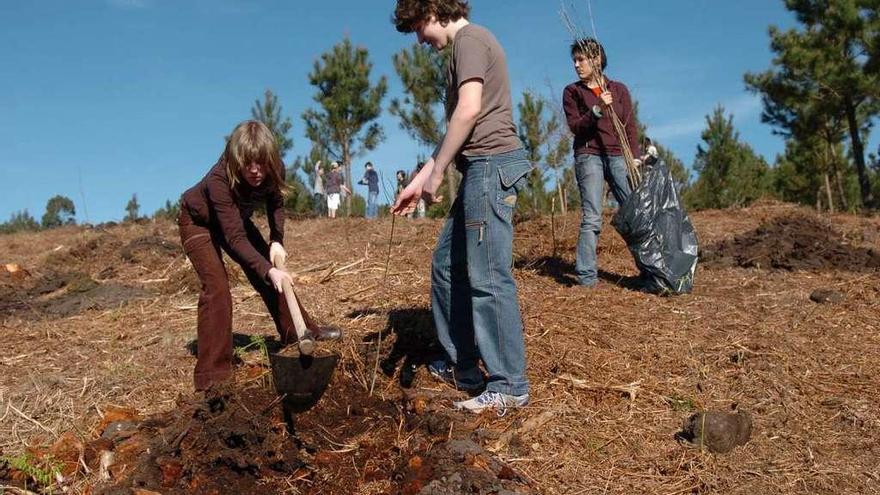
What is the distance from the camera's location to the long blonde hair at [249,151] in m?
3.57

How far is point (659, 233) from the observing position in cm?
525

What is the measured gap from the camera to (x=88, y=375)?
4457mm

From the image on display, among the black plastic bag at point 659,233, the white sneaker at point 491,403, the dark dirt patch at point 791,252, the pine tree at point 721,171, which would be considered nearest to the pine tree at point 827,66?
the pine tree at point 721,171

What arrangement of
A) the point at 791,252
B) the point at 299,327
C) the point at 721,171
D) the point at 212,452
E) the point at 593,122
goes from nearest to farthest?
the point at 212,452 → the point at 299,327 → the point at 593,122 → the point at 791,252 → the point at 721,171

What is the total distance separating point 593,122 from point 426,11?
225cm

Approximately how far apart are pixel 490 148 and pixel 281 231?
51.5 inches

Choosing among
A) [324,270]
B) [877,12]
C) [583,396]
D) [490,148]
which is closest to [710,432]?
[583,396]

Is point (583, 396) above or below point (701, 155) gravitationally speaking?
below

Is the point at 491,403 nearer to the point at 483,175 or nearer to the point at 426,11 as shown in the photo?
the point at 483,175

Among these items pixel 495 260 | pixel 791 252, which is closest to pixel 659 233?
pixel 791 252

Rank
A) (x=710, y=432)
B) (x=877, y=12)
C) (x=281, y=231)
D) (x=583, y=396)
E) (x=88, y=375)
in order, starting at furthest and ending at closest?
1. (x=877, y=12)
2. (x=88, y=375)
3. (x=281, y=231)
4. (x=583, y=396)
5. (x=710, y=432)

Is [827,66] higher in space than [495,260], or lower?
higher

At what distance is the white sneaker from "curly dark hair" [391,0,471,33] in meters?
1.66

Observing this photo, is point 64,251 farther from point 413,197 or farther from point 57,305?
point 413,197
